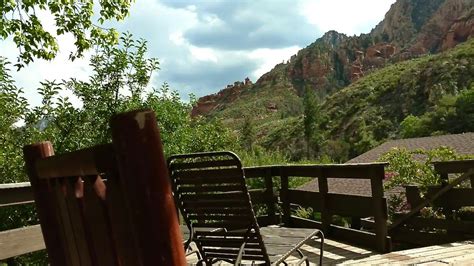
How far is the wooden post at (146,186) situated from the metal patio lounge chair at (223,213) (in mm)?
1751

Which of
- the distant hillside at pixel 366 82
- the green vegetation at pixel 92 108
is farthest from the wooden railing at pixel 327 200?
the distant hillside at pixel 366 82

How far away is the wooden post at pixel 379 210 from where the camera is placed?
14.6ft

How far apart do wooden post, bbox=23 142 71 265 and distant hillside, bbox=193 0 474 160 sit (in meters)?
7.23

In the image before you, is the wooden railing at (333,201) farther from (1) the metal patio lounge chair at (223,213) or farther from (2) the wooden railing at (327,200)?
(1) the metal patio lounge chair at (223,213)

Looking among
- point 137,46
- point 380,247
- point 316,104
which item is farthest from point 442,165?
point 316,104

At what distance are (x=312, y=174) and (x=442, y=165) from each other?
1.39m

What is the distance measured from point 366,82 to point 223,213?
4682 centimetres

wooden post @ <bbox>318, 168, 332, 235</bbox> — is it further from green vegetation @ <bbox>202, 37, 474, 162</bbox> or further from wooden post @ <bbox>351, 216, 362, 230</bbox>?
green vegetation @ <bbox>202, 37, 474, 162</bbox>

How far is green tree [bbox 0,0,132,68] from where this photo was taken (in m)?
7.00

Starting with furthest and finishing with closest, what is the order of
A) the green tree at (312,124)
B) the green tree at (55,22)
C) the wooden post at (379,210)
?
the green tree at (312,124) → the green tree at (55,22) → the wooden post at (379,210)

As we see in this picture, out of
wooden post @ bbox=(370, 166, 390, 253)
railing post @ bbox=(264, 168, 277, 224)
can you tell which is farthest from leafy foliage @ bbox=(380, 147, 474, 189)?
wooden post @ bbox=(370, 166, 390, 253)

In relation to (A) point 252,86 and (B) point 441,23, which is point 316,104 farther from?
(B) point 441,23

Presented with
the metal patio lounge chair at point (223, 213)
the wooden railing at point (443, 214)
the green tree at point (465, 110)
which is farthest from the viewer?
the green tree at point (465, 110)

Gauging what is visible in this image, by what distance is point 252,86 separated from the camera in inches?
3324
